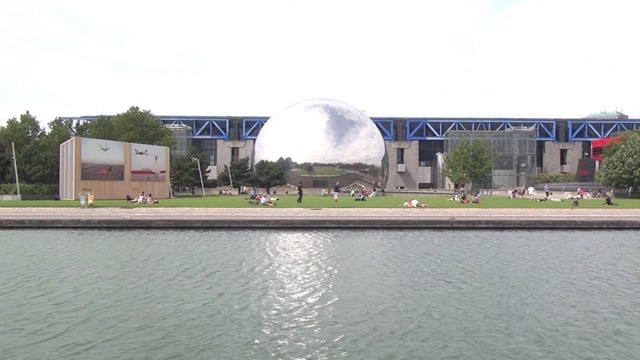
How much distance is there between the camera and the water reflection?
9.18m

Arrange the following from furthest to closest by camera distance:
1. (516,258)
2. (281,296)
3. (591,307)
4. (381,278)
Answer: (516,258) < (381,278) < (281,296) < (591,307)

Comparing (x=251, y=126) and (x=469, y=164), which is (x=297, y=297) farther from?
(x=251, y=126)

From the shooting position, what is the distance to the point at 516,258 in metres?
17.7

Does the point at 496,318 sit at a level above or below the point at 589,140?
below

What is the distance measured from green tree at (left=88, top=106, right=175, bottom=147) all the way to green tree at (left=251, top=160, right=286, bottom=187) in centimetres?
Answer: 1287

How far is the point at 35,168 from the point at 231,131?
66.6m

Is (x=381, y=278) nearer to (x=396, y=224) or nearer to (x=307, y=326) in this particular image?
(x=307, y=326)

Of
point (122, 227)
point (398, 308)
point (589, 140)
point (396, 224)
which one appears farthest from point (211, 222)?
point (589, 140)

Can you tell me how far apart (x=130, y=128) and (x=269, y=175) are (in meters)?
18.5

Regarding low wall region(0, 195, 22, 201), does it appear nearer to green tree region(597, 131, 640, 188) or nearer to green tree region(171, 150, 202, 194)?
green tree region(171, 150, 202, 194)

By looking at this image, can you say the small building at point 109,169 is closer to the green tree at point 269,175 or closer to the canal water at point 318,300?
the green tree at point 269,175

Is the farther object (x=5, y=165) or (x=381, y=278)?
(x=5, y=165)

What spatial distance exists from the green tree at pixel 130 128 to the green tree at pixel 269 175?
12.9 metres

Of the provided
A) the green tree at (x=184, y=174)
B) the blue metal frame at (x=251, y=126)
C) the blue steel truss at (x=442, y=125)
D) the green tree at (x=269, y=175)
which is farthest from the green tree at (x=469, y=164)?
the blue metal frame at (x=251, y=126)
